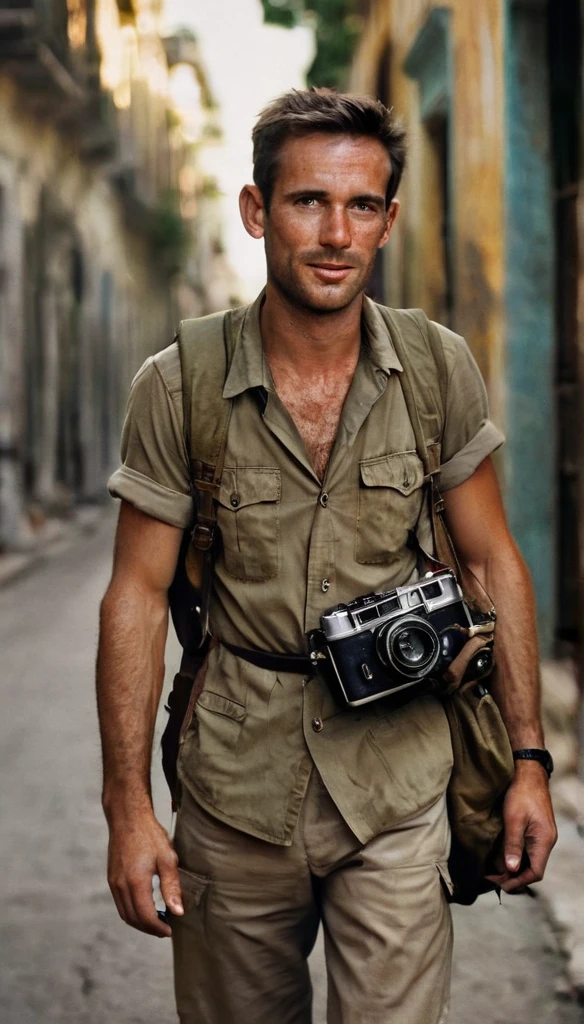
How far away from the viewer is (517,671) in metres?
2.37

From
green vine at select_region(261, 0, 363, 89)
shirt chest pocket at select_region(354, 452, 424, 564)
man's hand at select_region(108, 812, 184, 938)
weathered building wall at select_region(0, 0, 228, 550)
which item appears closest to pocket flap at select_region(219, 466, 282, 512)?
shirt chest pocket at select_region(354, 452, 424, 564)

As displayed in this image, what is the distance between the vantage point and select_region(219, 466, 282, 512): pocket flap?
2219mm

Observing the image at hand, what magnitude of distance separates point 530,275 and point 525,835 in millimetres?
4060

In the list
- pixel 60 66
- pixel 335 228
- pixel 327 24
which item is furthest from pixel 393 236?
pixel 335 228

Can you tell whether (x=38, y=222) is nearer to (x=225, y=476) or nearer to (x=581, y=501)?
(x=581, y=501)

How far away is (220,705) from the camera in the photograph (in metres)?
2.25

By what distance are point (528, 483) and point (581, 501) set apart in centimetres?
134

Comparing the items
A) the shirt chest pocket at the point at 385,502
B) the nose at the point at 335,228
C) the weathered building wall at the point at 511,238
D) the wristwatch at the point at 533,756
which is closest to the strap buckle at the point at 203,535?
the shirt chest pocket at the point at 385,502

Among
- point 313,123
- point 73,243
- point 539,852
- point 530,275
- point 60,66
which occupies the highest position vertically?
point 60,66

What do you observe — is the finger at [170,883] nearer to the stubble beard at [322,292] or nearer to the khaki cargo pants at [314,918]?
the khaki cargo pants at [314,918]

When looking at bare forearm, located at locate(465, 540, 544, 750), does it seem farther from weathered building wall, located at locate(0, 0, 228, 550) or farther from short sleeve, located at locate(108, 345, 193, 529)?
weathered building wall, located at locate(0, 0, 228, 550)

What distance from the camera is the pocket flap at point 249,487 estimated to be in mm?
2219

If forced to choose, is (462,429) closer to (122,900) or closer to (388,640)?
(388,640)

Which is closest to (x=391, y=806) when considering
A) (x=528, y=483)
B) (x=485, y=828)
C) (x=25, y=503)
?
(x=485, y=828)
